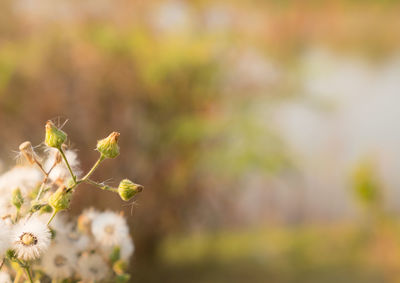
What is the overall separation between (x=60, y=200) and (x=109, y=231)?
0.08m

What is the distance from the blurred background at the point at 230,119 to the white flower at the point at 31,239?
145 centimetres

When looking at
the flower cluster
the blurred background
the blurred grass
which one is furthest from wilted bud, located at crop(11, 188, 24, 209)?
the blurred grass

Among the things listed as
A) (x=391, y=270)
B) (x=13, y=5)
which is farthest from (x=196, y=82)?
(x=391, y=270)

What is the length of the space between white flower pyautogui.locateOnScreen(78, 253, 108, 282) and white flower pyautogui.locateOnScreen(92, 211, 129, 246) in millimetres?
12

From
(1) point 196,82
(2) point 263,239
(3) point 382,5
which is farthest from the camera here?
(3) point 382,5

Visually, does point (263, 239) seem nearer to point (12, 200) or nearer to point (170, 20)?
point (170, 20)

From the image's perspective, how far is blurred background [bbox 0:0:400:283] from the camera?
2.22 m

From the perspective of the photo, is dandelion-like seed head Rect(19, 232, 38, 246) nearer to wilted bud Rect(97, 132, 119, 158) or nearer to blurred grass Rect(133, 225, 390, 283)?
wilted bud Rect(97, 132, 119, 158)

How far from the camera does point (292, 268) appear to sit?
258cm

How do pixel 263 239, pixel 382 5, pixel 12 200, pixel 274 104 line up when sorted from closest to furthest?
pixel 12 200 → pixel 274 104 → pixel 263 239 → pixel 382 5

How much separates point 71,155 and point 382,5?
327 cm

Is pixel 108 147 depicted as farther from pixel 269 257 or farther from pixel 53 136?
pixel 269 257

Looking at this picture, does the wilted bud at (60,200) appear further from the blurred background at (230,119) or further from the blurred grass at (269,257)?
the blurred grass at (269,257)

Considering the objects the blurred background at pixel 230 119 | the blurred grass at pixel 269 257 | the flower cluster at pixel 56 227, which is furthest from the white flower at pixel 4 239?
the blurred grass at pixel 269 257
